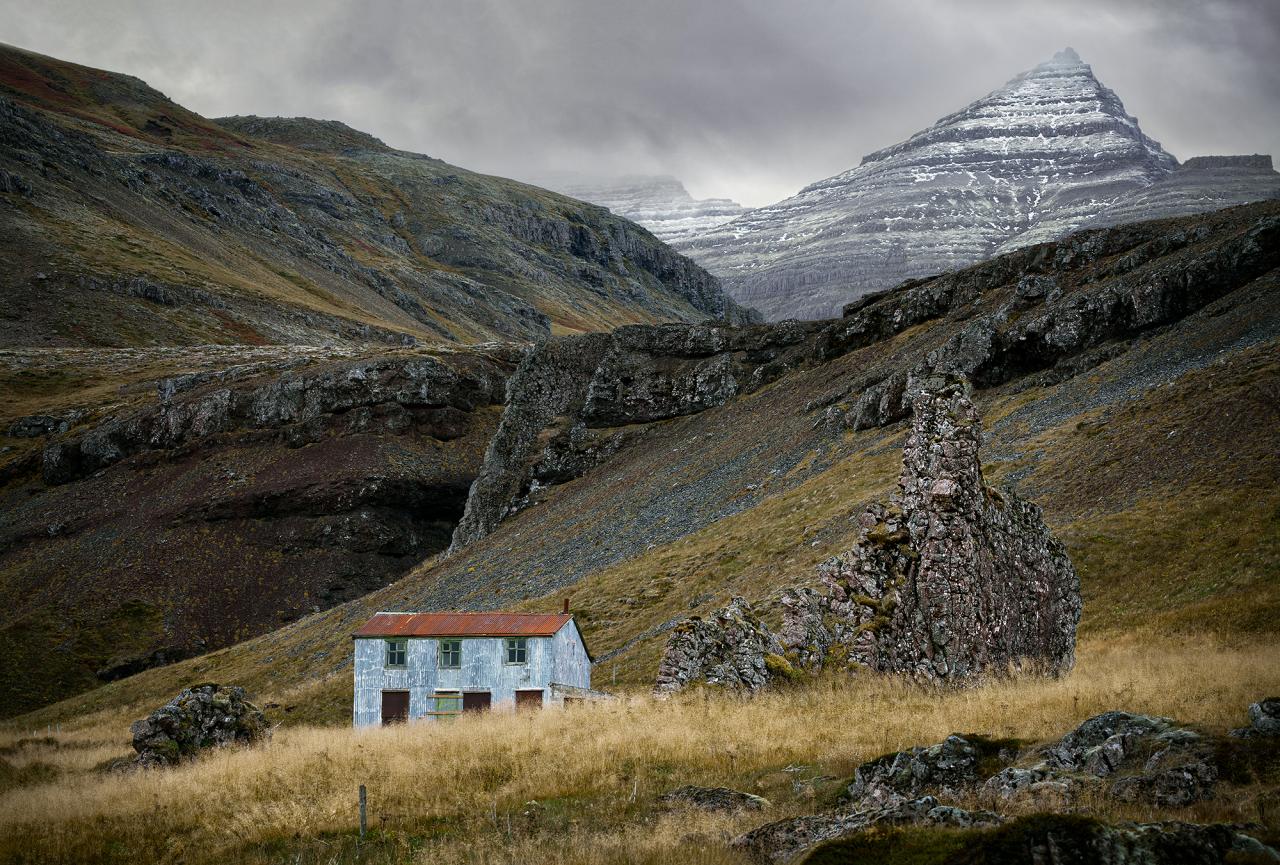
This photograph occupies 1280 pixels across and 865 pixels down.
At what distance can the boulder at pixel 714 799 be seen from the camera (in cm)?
1317

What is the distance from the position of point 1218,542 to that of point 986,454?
53.6 feet

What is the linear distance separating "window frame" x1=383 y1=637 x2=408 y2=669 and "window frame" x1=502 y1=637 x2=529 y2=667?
4063 millimetres

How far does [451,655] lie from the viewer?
37406 millimetres

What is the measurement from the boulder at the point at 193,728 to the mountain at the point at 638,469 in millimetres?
13931

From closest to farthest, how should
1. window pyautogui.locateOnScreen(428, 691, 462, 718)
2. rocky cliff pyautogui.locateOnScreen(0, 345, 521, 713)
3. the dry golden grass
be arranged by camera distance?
the dry golden grass
window pyautogui.locateOnScreen(428, 691, 462, 718)
rocky cliff pyautogui.locateOnScreen(0, 345, 521, 713)

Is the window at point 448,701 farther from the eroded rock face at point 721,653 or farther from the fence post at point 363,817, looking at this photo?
the fence post at point 363,817

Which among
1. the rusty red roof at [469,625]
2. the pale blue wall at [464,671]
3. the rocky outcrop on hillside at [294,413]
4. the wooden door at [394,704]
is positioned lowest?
the wooden door at [394,704]

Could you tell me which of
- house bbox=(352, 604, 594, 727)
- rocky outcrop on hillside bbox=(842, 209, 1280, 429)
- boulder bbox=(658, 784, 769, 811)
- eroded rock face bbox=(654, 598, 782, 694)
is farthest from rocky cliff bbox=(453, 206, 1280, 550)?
boulder bbox=(658, 784, 769, 811)

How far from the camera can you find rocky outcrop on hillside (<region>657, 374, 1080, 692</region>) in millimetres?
19719

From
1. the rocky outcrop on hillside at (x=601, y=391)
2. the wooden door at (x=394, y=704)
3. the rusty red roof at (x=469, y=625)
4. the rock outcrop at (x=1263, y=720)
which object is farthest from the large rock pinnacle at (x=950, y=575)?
the rocky outcrop on hillside at (x=601, y=391)

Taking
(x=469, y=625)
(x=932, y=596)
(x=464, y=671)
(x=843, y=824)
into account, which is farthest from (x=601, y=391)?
(x=843, y=824)

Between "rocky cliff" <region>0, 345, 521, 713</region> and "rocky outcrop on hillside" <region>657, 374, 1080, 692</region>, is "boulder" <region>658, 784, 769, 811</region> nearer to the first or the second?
"rocky outcrop on hillside" <region>657, 374, 1080, 692</region>

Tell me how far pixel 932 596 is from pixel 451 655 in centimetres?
2277

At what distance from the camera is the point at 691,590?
42.3 meters
